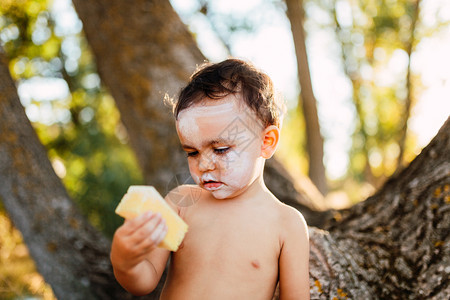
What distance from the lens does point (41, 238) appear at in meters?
2.70

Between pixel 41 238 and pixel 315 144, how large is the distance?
7082mm

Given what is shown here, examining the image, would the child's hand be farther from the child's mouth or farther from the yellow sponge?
the child's mouth

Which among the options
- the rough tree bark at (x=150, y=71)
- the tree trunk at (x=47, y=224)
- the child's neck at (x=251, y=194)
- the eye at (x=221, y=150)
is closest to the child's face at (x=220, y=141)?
the eye at (x=221, y=150)

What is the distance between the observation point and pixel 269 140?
188 centimetres

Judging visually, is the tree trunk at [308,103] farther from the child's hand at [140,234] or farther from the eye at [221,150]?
the child's hand at [140,234]

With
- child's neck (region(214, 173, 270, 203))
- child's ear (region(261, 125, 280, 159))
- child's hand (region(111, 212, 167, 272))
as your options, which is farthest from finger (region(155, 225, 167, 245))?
child's ear (region(261, 125, 280, 159))

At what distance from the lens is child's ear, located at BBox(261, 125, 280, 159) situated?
1.87m

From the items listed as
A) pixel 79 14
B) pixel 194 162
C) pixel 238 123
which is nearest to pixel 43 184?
pixel 194 162

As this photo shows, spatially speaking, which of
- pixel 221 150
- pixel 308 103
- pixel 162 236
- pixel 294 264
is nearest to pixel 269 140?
pixel 221 150

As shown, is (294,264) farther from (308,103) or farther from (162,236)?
(308,103)

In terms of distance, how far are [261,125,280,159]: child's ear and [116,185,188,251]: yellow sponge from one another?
56 cm

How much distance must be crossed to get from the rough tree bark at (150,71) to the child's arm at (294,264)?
6.21 ft

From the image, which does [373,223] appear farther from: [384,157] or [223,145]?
[384,157]

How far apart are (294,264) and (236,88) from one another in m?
0.86
